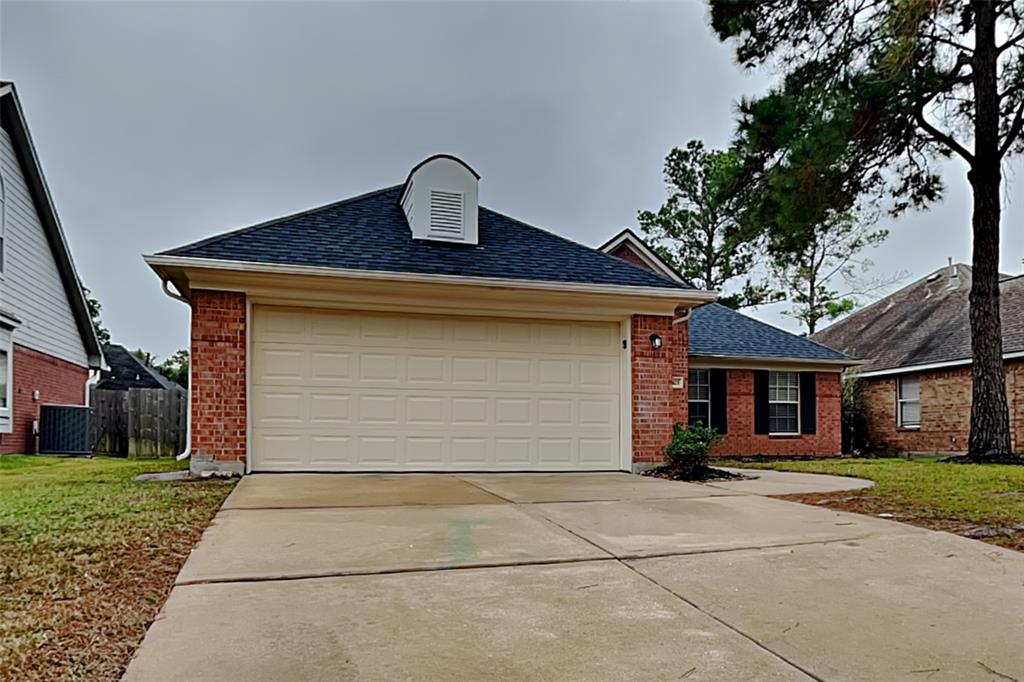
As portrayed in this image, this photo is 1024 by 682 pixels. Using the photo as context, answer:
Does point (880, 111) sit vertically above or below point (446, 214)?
above

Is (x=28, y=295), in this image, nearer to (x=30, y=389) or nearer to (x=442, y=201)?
(x=30, y=389)

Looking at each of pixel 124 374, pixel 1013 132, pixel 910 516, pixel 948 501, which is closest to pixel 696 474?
pixel 948 501

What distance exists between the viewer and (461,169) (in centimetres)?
1012

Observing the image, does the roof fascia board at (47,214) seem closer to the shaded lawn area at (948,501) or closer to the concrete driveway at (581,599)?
the concrete driveway at (581,599)

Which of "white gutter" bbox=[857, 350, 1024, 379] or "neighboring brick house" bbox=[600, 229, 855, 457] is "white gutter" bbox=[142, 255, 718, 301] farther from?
"white gutter" bbox=[857, 350, 1024, 379]

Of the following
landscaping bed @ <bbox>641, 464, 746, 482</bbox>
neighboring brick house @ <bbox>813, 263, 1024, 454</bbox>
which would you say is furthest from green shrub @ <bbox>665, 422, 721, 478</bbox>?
neighboring brick house @ <bbox>813, 263, 1024, 454</bbox>

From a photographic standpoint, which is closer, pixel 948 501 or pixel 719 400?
pixel 948 501

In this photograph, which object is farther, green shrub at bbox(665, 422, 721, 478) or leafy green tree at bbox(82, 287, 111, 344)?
leafy green tree at bbox(82, 287, 111, 344)

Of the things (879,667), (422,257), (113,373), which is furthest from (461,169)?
(113,373)

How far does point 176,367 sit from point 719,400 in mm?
29406

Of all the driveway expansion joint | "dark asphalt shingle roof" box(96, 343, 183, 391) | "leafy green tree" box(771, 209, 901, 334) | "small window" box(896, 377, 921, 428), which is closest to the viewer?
the driveway expansion joint

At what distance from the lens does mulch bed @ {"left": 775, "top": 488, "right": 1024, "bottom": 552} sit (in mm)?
4680

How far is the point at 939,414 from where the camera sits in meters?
16.8

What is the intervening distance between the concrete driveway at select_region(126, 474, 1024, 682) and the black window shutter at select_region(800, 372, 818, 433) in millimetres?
10731
